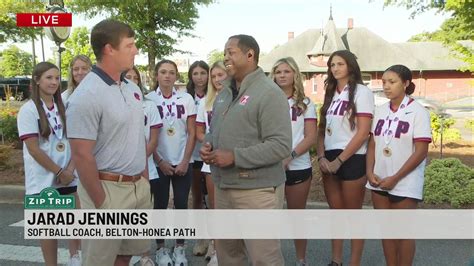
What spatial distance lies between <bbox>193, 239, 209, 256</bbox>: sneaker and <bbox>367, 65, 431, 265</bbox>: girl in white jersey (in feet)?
6.44

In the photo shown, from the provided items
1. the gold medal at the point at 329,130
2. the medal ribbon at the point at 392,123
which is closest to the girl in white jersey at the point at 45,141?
the gold medal at the point at 329,130

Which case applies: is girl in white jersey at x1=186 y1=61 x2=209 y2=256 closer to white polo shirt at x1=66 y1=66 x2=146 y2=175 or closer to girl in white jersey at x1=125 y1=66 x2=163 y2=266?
girl in white jersey at x1=125 y1=66 x2=163 y2=266

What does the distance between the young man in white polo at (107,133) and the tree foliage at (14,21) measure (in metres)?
17.5

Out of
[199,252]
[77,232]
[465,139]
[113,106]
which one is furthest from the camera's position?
[465,139]

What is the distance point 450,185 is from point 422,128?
9.88 feet

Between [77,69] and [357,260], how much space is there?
3.34 meters

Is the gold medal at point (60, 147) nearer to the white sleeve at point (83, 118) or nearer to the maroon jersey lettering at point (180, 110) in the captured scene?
the maroon jersey lettering at point (180, 110)

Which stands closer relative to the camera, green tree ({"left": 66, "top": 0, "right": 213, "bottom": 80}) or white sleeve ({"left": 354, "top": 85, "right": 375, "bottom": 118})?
white sleeve ({"left": 354, "top": 85, "right": 375, "bottom": 118})

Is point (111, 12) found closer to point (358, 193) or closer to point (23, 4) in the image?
point (23, 4)

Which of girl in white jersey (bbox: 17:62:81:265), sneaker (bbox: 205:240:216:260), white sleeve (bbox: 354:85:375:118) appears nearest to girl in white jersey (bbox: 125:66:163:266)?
sneaker (bbox: 205:240:216:260)

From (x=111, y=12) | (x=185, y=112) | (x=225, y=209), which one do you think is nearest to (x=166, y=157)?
(x=185, y=112)

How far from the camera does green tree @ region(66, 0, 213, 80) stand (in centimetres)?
2201

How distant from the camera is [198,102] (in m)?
5.14

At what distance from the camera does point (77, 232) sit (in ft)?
12.6
